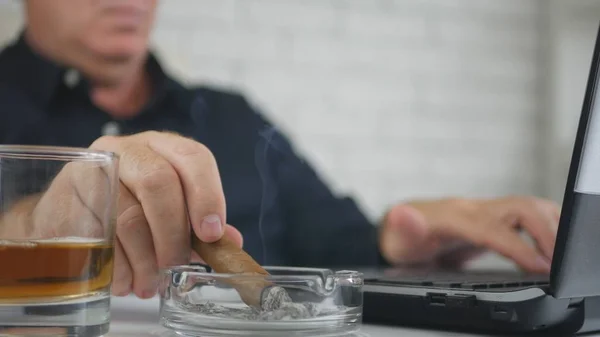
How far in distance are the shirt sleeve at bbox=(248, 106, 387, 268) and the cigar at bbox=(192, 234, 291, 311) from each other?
794mm

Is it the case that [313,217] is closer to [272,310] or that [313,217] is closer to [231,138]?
[231,138]

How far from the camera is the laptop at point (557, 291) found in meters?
0.39

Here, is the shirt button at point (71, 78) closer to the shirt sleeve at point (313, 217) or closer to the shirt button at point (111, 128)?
the shirt button at point (111, 128)

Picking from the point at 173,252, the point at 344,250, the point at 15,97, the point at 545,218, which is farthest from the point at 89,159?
the point at 15,97

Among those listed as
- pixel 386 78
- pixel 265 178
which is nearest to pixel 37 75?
pixel 265 178

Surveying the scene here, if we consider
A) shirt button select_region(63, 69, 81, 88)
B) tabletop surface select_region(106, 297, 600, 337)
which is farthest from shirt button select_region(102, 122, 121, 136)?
tabletop surface select_region(106, 297, 600, 337)

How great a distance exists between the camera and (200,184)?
45cm

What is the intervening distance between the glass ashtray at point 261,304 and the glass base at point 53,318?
47 millimetres

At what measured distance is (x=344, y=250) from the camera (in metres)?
1.29

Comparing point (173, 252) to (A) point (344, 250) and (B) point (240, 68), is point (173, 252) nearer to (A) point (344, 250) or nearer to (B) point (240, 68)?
(A) point (344, 250)

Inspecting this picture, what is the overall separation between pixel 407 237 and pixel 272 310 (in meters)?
0.63

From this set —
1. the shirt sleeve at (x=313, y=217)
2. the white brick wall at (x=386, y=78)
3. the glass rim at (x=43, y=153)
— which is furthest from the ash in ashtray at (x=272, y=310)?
the white brick wall at (x=386, y=78)

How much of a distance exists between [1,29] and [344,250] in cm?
90

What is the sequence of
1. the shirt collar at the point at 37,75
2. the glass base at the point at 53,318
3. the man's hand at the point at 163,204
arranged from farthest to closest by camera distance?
the shirt collar at the point at 37,75
the man's hand at the point at 163,204
the glass base at the point at 53,318
